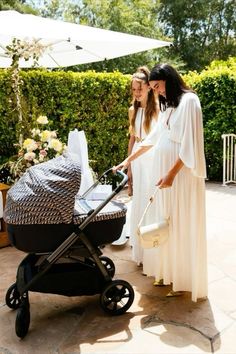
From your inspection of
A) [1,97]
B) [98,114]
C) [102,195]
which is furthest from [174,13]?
[102,195]

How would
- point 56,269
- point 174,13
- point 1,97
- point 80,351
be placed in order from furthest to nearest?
point 174,13 < point 1,97 < point 56,269 < point 80,351

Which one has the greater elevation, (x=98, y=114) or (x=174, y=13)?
(x=174, y=13)

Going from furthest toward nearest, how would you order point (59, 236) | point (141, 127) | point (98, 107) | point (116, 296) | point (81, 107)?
point (98, 107), point (81, 107), point (141, 127), point (116, 296), point (59, 236)

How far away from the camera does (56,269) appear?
2773mm

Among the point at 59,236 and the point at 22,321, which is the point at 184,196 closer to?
the point at 59,236

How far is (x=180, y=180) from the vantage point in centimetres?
285

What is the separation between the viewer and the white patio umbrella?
4.13m

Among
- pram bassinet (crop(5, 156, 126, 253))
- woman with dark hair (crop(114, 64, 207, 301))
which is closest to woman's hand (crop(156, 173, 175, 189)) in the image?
woman with dark hair (crop(114, 64, 207, 301))

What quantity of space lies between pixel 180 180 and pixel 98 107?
3.82 meters

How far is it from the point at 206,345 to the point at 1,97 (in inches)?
155

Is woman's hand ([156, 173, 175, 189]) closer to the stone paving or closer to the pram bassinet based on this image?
the pram bassinet

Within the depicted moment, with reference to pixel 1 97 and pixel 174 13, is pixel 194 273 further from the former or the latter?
pixel 174 13

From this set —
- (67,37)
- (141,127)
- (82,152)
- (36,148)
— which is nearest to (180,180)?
(141,127)

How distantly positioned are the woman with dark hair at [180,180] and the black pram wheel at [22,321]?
1104 mm
